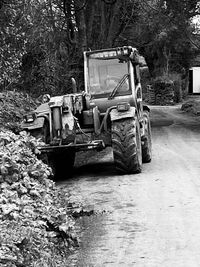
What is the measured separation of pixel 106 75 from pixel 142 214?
5802 mm

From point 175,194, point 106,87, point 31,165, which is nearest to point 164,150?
point 106,87

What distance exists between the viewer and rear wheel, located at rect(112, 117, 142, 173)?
500 inches

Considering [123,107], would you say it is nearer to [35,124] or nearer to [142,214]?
[35,124]

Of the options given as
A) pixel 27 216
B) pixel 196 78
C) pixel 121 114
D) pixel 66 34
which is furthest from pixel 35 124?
pixel 196 78

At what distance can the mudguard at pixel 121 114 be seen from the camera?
12.9 meters

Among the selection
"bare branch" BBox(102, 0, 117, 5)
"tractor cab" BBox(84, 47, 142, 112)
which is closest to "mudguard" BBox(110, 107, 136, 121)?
"tractor cab" BBox(84, 47, 142, 112)

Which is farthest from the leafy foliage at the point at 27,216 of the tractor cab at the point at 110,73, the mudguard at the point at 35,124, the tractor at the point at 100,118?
the tractor cab at the point at 110,73

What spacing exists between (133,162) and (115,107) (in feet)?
4.42

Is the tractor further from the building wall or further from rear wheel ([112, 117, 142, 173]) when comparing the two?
the building wall

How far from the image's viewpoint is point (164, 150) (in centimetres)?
1747

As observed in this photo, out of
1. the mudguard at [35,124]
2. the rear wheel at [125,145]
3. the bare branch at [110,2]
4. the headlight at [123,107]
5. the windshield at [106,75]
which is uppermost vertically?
the bare branch at [110,2]

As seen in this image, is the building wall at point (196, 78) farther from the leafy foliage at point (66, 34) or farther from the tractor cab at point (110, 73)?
the tractor cab at point (110, 73)

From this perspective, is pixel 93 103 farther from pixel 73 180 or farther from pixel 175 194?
pixel 175 194

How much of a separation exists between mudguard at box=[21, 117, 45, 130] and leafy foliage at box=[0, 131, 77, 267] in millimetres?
2776
